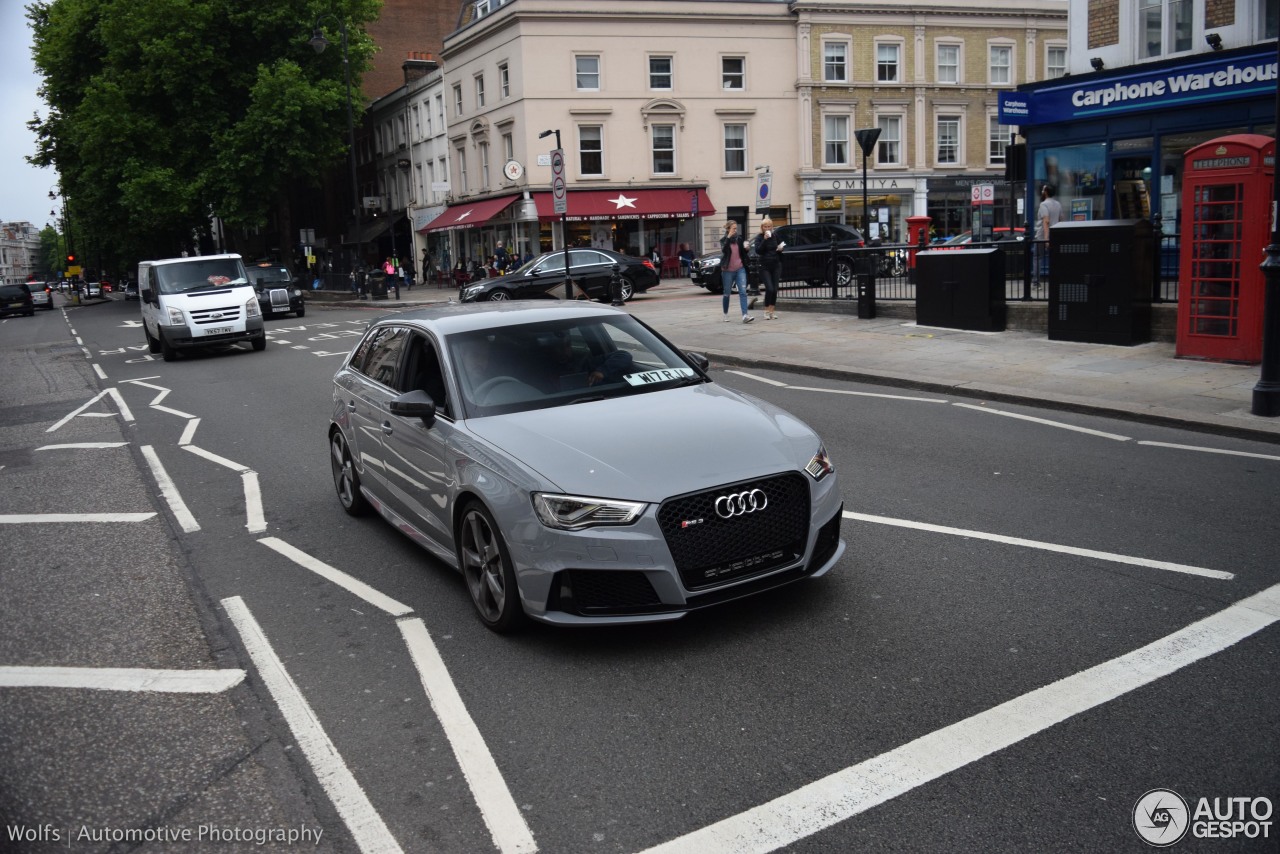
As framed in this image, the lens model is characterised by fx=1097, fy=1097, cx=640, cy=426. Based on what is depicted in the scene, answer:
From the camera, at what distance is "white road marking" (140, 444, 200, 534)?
26.2ft

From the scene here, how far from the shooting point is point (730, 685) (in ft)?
14.8

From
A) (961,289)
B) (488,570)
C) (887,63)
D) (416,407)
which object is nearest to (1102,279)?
(961,289)

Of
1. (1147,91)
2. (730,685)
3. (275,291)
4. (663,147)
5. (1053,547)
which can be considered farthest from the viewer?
(663,147)

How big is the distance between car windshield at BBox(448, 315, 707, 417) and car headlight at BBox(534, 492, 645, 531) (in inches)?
41.8

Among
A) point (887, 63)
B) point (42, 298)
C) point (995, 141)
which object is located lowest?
point (42, 298)

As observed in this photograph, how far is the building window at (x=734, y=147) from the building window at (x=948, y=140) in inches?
352

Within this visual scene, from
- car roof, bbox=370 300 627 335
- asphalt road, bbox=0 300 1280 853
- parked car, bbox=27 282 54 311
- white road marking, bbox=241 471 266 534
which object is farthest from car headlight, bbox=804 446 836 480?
parked car, bbox=27 282 54 311

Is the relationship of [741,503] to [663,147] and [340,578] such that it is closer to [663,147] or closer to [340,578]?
[340,578]

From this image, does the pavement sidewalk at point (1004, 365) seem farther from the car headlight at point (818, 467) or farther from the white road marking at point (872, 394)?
the car headlight at point (818, 467)

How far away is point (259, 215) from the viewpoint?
48.7m

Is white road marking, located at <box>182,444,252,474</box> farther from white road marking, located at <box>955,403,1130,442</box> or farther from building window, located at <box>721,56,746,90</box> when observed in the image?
building window, located at <box>721,56,746,90</box>

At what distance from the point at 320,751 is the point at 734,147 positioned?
1729 inches

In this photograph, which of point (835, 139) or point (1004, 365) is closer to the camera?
point (1004, 365)

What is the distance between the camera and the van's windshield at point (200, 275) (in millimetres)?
22141
